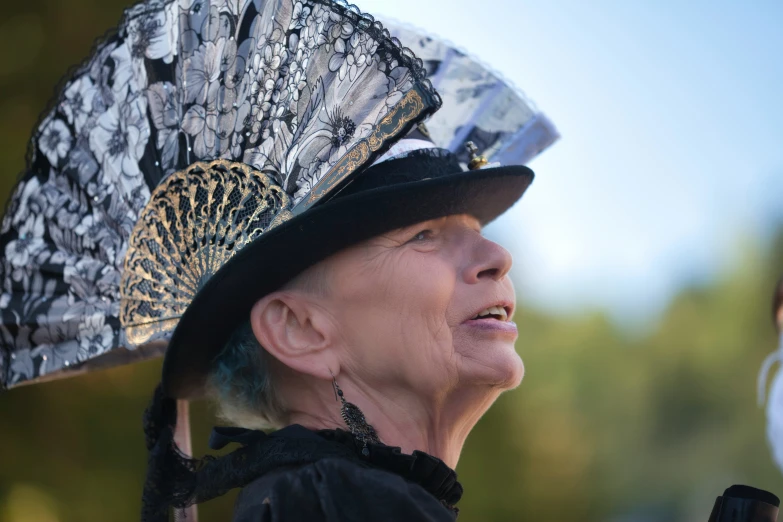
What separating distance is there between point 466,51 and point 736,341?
14.3 metres

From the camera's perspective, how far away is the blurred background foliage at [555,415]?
5137 millimetres

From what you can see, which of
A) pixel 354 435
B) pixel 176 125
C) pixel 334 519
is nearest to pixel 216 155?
pixel 176 125

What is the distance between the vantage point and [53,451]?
5.12m

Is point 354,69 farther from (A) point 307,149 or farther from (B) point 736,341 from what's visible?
(B) point 736,341

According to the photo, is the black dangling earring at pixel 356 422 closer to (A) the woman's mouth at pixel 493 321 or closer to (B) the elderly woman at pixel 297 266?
(B) the elderly woman at pixel 297 266

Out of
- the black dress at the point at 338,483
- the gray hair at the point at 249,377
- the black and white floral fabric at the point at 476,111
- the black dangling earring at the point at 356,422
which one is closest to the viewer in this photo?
the black dress at the point at 338,483

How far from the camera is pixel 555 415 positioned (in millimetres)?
10672

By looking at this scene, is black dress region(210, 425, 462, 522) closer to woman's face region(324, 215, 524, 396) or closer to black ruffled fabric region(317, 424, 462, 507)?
black ruffled fabric region(317, 424, 462, 507)

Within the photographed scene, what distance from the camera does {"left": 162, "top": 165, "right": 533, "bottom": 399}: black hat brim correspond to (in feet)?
7.08

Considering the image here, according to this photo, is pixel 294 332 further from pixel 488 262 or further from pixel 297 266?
pixel 488 262

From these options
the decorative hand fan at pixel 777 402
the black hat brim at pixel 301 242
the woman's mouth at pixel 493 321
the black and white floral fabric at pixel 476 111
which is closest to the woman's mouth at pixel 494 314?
the woman's mouth at pixel 493 321

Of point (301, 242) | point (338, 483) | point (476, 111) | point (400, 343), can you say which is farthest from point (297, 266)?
point (476, 111)

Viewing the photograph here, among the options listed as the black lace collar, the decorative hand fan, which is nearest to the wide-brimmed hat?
the black lace collar

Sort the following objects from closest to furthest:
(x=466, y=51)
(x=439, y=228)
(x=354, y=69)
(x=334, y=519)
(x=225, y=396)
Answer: (x=334, y=519) < (x=354, y=69) < (x=439, y=228) < (x=225, y=396) < (x=466, y=51)
